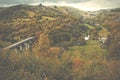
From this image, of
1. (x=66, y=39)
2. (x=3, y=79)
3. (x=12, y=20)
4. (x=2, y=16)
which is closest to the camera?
Answer: (x=3, y=79)

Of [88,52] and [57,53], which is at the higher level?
[57,53]

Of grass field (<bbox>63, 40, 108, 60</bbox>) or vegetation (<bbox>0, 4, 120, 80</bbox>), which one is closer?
vegetation (<bbox>0, 4, 120, 80</bbox>)

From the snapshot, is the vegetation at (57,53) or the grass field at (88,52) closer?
the vegetation at (57,53)

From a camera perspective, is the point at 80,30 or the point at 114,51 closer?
the point at 114,51

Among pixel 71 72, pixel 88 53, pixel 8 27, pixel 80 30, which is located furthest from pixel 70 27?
pixel 71 72

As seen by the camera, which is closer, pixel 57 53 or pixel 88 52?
pixel 57 53

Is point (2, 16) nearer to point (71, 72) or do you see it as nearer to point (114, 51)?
point (114, 51)

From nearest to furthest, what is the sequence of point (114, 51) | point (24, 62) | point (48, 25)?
point (24, 62) → point (114, 51) → point (48, 25)

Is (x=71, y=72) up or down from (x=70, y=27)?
up

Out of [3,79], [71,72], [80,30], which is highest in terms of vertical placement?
[3,79]
